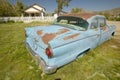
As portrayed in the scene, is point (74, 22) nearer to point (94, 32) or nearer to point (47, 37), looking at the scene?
point (94, 32)

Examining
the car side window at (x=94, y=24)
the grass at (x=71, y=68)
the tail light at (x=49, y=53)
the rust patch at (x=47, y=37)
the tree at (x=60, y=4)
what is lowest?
the grass at (x=71, y=68)

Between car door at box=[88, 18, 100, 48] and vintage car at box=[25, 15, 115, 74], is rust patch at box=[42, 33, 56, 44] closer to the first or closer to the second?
vintage car at box=[25, 15, 115, 74]

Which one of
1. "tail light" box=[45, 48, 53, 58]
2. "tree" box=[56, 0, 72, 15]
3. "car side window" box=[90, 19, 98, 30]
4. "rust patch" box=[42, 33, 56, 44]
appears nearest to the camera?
"tail light" box=[45, 48, 53, 58]

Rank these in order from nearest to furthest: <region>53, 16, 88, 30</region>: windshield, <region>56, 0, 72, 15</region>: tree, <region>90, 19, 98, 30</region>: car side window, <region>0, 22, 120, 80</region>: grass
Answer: <region>0, 22, 120, 80</region>: grass < <region>53, 16, 88, 30</region>: windshield < <region>90, 19, 98, 30</region>: car side window < <region>56, 0, 72, 15</region>: tree

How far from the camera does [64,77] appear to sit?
3.23 meters

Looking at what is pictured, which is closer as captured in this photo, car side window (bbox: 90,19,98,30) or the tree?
car side window (bbox: 90,19,98,30)

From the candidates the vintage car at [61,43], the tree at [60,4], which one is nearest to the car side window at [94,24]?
the vintage car at [61,43]

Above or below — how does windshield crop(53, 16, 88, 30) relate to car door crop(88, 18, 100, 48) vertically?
above

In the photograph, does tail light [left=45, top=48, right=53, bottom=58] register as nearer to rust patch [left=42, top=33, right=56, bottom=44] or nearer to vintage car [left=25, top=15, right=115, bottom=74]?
vintage car [left=25, top=15, right=115, bottom=74]

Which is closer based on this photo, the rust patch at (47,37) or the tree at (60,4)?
the rust patch at (47,37)

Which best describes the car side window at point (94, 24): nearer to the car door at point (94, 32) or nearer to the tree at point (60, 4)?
the car door at point (94, 32)

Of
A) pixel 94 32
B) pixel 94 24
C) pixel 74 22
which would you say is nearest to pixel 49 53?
pixel 74 22

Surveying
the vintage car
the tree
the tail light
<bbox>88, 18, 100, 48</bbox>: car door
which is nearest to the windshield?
the vintage car

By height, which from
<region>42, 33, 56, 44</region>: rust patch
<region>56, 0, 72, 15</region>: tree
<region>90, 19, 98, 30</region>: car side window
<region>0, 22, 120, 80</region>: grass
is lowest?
<region>0, 22, 120, 80</region>: grass
